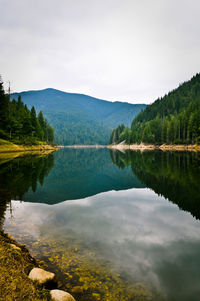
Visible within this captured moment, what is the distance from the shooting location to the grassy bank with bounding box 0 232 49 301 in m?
4.10

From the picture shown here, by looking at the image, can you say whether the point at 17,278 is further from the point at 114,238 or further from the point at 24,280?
the point at 114,238

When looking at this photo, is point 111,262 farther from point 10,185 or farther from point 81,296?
point 10,185

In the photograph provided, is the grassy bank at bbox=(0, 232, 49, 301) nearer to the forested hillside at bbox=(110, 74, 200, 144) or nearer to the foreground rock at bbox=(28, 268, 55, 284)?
the foreground rock at bbox=(28, 268, 55, 284)

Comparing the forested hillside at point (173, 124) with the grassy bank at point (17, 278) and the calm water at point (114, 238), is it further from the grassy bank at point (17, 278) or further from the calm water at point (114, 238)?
the grassy bank at point (17, 278)

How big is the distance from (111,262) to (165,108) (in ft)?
622

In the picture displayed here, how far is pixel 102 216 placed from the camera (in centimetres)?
1098

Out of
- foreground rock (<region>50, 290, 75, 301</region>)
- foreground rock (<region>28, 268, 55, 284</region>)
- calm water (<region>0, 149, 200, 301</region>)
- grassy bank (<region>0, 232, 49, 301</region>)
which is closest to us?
grassy bank (<region>0, 232, 49, 301</region>)

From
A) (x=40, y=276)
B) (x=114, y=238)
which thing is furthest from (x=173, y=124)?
(x=40, y=276)

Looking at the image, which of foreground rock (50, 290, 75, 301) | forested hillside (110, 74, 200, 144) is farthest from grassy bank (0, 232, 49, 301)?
forested hillside (110, 74, 200, 144)

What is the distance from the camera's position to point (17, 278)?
185 inches

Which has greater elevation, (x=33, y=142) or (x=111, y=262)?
(x=33, y=142)

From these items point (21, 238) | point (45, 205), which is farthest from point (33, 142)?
point (21, 238)

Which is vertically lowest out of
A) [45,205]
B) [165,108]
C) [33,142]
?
[45,205]

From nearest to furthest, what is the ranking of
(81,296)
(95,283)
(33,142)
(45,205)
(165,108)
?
(81,296) → (95,283) → (45,205) → (33,142) → (165,108)
